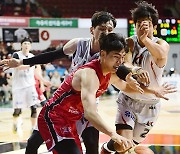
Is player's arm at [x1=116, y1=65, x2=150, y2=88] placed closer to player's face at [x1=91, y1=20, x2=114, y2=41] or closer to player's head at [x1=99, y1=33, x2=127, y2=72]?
player's face at [x1=91, y1=20, x2=114, y2=41]

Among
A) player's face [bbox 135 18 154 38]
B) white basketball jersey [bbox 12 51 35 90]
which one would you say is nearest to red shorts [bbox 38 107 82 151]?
player's face [bbox 135 18 154 38]

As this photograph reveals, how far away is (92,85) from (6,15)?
15560 millimetres

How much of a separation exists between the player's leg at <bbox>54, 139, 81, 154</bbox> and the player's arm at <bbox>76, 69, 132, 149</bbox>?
13.1 inches

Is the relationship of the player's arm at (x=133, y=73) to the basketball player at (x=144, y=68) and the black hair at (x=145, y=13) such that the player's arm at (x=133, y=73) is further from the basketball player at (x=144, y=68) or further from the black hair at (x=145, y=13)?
the black hair at (x=145, y=13)

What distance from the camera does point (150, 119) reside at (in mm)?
4000

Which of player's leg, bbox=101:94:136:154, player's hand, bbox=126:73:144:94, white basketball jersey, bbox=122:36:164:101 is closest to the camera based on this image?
player's hand, bbox=126:73:144:94

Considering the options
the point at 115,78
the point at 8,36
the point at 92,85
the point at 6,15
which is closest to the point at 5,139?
the point at 115,78

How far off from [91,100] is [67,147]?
454mm

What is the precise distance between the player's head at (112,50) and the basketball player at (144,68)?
2.30 feet

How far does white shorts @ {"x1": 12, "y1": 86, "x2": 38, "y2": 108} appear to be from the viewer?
753 centimetres

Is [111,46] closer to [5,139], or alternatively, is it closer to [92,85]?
[92,85]

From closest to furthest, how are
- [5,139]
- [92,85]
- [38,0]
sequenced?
[92,85], [5,139], [38,0]

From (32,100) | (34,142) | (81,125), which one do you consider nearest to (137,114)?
(81,125)

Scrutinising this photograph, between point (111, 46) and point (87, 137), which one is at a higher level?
point (111, 46)
